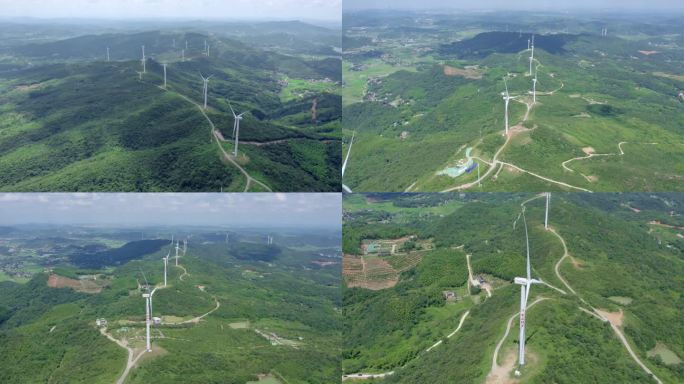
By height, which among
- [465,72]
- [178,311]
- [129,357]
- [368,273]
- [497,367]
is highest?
[465,72]

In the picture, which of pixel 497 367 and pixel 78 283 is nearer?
pixel 497 367

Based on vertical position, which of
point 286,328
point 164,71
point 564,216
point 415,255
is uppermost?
point 164,71

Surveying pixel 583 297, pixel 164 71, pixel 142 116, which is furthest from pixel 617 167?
pixel 164 71

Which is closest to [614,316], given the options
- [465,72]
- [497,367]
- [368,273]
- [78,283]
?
[497,367]

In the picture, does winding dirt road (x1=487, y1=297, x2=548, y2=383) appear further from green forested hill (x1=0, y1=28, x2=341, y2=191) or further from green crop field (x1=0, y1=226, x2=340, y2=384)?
green forested hill (x1=0, y1=28, x2=341, y2=191)

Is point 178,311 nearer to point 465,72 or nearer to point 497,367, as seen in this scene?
point 497,367

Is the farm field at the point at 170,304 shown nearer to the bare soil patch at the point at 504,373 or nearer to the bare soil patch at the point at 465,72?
the bare soil patch at the point at 504,373

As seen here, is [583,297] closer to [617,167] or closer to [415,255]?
[415,255]
